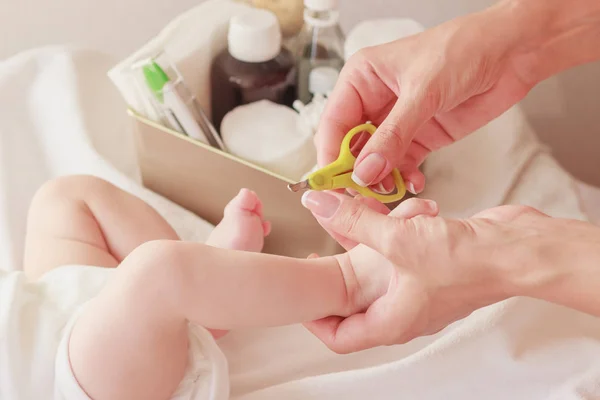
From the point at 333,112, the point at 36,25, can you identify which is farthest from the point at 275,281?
the point at 36,25

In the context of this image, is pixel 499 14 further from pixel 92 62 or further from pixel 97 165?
pixel 92 62

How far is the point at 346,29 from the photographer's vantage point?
1.22 m

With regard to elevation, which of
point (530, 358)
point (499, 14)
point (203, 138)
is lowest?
point (530, 358)

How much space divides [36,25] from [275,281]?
3.12 ft

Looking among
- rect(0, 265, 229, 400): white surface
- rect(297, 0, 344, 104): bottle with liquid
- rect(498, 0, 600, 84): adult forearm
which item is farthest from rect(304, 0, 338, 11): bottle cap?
rect(0, 265, 229, 400): white surface

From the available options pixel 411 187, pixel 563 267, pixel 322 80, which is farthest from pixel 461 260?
pixel 322 80

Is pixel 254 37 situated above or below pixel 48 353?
above

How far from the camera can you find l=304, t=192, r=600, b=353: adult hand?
1.65 feet

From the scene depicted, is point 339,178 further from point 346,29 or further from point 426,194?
point 346,29

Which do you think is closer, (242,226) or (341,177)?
(341,177)

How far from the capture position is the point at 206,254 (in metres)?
0.58

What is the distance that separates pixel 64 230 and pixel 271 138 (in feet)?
0.96

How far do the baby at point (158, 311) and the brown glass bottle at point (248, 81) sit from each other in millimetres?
346

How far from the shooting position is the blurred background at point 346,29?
46.9 inches
